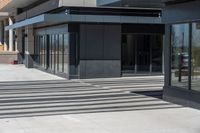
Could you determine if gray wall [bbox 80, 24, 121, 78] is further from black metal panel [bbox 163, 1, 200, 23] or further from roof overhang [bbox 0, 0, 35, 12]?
roof overhang [bbox 0, 0, 35, 12]

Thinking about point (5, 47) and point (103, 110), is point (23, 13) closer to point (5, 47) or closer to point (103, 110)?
point (5, 47)

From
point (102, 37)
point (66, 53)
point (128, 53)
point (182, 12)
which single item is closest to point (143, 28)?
point (128, 53)

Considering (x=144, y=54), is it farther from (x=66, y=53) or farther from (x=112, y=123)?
(x=112, y=123)

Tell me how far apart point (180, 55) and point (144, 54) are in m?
13.3

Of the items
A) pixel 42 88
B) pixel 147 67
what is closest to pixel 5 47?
pixel 147 67

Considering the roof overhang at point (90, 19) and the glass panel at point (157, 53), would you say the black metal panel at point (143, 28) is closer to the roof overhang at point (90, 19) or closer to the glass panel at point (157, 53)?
the glass panel at point (157, 53)

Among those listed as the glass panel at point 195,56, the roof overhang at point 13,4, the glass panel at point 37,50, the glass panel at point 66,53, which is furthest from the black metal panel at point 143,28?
the glass panel at point 195,56

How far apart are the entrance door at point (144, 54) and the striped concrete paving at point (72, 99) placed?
5952 millimetres

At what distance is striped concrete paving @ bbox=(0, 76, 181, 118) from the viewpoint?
1429 cm

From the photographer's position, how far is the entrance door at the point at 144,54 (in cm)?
2878

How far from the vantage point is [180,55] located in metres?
15.9

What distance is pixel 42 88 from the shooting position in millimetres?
21234

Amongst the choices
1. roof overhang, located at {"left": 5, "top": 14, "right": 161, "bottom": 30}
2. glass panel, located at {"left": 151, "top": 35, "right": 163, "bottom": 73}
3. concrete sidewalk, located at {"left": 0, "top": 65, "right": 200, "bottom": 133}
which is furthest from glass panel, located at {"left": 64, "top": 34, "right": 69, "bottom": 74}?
concrete sidewalk, located at {"left": 0, "top": 65, "right": 200, "bottom": 133}

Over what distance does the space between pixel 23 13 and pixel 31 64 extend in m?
4.90
